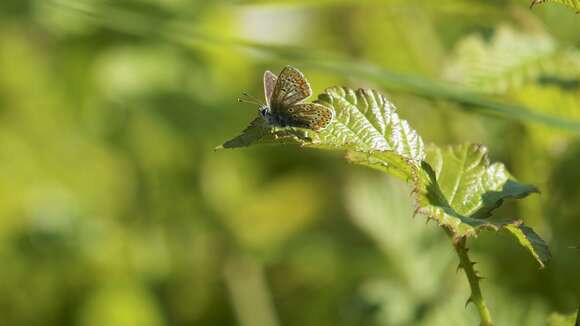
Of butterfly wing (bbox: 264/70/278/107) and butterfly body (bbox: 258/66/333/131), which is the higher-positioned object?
butterfly wing (bbox: 264/70/278/107)

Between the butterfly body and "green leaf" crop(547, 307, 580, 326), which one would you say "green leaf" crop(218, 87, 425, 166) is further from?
"green leaf" crop(547, 307, 580, 326)

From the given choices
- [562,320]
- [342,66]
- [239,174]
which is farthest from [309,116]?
[239,174]

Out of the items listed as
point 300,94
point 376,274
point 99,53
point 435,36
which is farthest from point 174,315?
point 300,94

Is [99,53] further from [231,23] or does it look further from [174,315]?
[174,315]

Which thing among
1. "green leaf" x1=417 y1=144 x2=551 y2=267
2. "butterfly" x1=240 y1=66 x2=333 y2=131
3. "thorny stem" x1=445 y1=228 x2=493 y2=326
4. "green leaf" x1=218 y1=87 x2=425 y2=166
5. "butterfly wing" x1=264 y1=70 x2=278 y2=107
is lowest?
"thorny stem" x1=445 y1=228 x2=493 y2=326

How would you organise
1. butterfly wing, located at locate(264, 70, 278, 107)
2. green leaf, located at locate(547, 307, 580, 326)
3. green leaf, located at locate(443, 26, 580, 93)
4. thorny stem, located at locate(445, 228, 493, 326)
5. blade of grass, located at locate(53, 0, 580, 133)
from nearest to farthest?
thorny stem, located at locate(445, 228, 493, 326) → green leaf, located at locate(547, 307, 580, 326) → butterfly wing, located at locate(264, 70, 278, 107) → blade of grass, located at locate(53, 0, 580, 133) → green leaf, located at locate(443, 26, 580, 93)

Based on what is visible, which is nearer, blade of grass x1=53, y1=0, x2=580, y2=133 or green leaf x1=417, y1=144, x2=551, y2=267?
green leaf x1=417, y1=144, x2=551, y2=267

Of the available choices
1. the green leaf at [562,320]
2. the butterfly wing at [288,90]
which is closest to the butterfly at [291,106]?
the butterfly wing at [288,90]

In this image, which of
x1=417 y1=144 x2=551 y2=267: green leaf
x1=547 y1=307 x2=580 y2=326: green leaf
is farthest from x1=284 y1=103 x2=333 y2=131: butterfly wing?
x1=547 y1=307 x2=580 y2=326: green leaf
